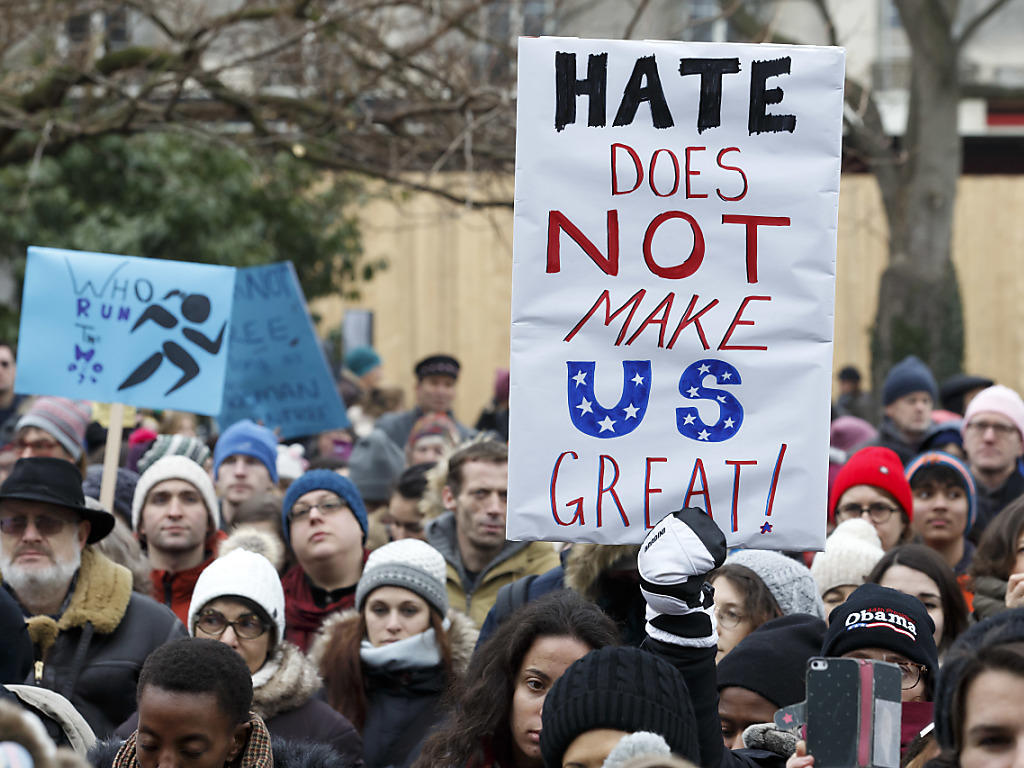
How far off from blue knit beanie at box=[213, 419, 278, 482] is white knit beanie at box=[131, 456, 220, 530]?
1092mm

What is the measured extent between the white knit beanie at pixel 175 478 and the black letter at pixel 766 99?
117 inches

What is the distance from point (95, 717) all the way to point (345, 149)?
5.46 meters

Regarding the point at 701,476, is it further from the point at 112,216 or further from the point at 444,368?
the point at 112,216

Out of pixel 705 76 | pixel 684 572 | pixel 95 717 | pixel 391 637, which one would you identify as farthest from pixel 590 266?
A: pixel 95 717

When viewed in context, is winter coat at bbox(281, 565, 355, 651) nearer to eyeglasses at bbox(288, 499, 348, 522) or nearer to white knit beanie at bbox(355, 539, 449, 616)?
eyeglasses at bbox(288, 499, 348, 522)

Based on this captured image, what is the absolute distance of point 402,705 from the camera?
4.75m

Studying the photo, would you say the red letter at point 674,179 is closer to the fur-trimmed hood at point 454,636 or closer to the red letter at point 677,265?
the red letter at point 677,265

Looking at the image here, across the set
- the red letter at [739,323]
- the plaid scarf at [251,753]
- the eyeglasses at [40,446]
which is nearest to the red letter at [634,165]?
the red letter at [739,323]

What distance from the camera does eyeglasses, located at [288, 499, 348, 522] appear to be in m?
5.49

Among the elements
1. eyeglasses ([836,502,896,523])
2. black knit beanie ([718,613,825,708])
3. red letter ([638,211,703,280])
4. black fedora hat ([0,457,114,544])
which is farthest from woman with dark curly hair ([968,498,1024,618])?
black fedora hat ([0,457,114,544])

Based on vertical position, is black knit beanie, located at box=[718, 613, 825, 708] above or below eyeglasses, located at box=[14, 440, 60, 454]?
below

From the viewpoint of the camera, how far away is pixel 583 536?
3625mm

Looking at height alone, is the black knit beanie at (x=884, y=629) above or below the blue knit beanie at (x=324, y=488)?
below

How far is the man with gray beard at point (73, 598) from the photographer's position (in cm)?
448
